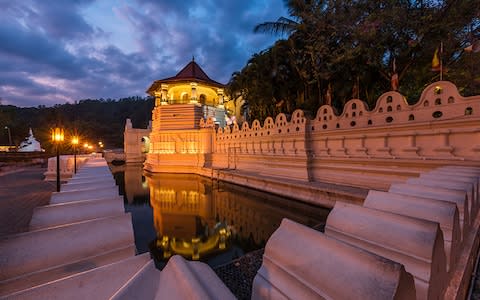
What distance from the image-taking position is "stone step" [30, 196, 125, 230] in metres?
2.58

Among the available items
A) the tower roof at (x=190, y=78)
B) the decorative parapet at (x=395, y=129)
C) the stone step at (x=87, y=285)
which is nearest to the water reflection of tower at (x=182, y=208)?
the decorative parapet at (x=395, y=129)

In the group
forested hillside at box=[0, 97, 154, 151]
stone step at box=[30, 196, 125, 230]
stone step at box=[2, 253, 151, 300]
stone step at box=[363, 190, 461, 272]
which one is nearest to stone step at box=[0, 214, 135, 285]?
stone step at box=[2, 253, 151, 300]

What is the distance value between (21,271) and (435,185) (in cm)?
429

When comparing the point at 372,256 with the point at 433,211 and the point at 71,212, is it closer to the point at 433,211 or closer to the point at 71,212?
the point at 433,211

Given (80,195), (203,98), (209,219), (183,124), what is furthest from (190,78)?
(80,195)

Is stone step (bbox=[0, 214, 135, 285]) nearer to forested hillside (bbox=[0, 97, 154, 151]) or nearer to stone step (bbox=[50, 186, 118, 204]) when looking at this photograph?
stone step (bbox=[50, 186, 118, 204])

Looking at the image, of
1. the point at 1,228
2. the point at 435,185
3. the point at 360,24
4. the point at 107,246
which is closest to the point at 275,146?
the point at 360,24

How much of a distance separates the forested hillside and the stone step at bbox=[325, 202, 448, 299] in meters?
11.4

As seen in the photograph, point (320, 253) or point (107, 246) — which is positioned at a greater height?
point (320, 253)

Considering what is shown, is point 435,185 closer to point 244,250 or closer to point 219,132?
point 244,250

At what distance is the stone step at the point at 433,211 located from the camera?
63.2 inches

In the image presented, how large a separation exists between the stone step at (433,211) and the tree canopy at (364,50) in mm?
7844

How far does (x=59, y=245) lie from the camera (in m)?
1.95

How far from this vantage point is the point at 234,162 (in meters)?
15.2
